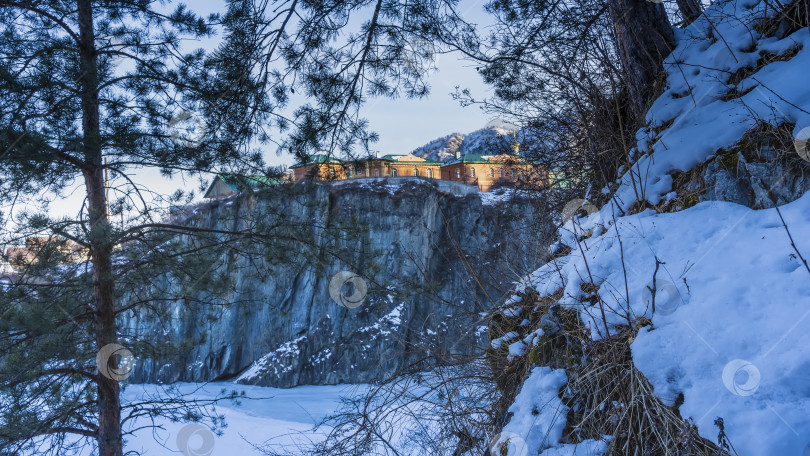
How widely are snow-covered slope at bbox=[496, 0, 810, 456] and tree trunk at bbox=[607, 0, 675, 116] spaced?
0.17m

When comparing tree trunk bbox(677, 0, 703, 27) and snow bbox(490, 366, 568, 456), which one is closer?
snow bbox(490, 366, 568, 456)

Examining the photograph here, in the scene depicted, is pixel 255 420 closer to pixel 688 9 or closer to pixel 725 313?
pixel 688 9

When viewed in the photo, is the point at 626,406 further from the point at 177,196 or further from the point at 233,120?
the point at 177,196

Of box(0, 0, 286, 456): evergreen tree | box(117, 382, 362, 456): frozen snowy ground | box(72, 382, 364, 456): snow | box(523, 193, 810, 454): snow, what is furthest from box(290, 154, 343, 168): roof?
box(117, 382, 362, 456): frozen snowy ground

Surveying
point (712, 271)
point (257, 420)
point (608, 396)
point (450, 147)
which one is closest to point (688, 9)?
point (712, 271)

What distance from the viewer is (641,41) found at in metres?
3.09

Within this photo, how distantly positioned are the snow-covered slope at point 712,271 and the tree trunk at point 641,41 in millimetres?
172

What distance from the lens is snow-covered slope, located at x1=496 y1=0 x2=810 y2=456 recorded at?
1.29 metres

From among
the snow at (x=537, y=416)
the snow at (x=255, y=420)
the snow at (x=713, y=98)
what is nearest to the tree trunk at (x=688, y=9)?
the snow at (x=713, y=98)

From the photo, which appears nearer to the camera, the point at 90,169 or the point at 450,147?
the point at 90,169

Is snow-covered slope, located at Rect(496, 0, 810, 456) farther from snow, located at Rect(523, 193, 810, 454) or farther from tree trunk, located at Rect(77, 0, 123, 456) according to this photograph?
tree trunk, located at Rect(77, 0, 123, 456)

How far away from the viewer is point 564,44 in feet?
13.1

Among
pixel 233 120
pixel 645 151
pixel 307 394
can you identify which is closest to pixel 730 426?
pixel 645 151

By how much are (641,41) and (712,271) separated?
193 cm
